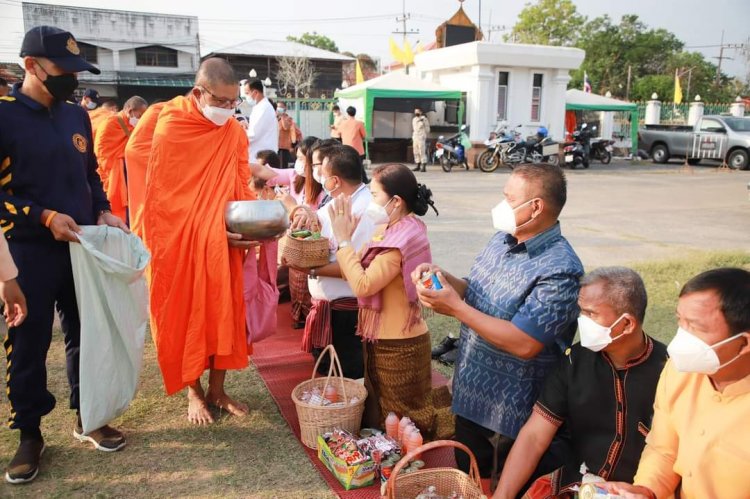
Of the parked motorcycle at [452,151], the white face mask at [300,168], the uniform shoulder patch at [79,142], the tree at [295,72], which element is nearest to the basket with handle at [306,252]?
the uniform shoulder patch at [79,142]

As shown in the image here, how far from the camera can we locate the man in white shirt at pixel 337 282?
3338 millimetres

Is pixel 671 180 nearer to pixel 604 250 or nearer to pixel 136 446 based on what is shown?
pixel 604 250

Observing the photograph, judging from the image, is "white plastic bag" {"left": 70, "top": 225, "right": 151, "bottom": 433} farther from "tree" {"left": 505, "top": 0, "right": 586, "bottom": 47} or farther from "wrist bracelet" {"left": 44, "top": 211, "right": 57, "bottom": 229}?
"tree" {"left": 505, "top": 0, "right": 586, "bottom": 47}

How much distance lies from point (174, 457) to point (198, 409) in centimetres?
36

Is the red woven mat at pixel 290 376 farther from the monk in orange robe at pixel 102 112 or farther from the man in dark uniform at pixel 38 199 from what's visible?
the monk in orange robe at pixel 102 112

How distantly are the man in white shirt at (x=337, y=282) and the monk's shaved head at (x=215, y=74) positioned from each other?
724 millimetres

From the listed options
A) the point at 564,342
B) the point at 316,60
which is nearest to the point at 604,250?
the point at 564,342

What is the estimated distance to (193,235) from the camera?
3.06 metres

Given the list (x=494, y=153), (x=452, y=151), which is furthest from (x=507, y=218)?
(x=494, y=153)

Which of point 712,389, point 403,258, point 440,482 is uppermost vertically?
point 403,258

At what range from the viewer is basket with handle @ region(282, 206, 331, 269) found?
10.5ft

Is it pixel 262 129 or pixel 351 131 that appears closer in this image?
pixel 262 129

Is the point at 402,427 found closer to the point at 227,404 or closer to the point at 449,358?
the point at 227,404

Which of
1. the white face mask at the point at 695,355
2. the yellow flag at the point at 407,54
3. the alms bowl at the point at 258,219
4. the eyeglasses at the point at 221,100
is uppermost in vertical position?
the yellow flag at the point at 407,54
